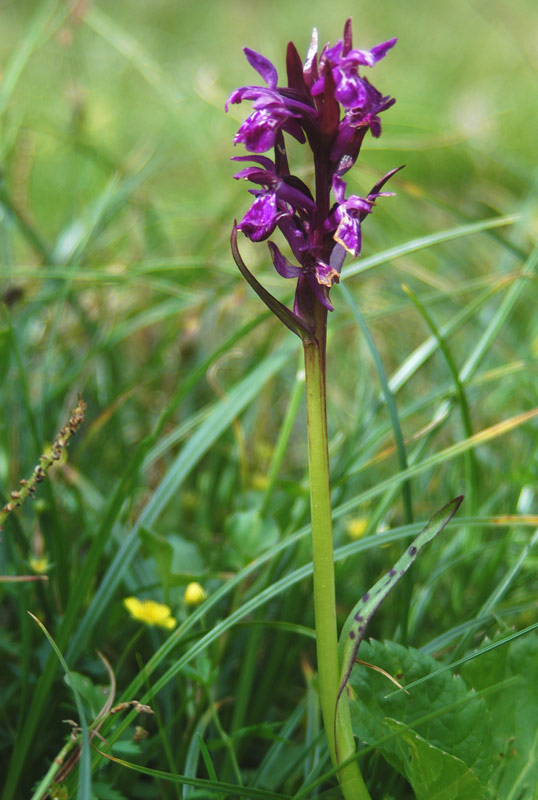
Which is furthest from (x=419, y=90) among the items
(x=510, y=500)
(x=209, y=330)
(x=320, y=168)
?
(x=320, y=168)

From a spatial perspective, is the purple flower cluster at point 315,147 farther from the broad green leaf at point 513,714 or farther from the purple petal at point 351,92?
the broad green leaf at point 513,714

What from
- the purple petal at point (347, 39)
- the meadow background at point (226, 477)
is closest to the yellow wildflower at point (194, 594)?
the meadow background at point (226, 477)

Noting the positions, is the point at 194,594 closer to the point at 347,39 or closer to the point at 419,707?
the point at 419,707

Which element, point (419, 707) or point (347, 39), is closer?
point (347, 39)

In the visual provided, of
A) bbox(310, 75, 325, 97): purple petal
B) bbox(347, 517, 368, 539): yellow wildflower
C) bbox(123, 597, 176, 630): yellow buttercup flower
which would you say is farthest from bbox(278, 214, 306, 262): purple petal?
bbox(347, 517, 368, 539): yellow wildflower

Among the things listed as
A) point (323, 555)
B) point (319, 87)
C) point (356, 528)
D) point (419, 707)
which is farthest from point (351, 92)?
point (356, 528)
